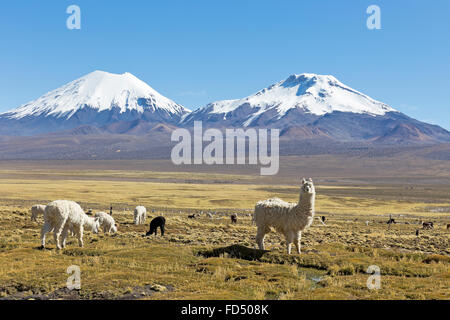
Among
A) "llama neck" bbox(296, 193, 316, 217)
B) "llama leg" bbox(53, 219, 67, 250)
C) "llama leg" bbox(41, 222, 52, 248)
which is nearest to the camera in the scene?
"llama neck" bbox(296, 193, 316, 217)

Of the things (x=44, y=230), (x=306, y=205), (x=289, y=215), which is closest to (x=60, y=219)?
(x=44, y=230)

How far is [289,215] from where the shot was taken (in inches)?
634

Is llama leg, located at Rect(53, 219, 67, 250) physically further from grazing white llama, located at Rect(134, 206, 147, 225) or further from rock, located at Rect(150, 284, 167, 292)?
grazing white llama, located at Rect(134, 206, 147, 225)

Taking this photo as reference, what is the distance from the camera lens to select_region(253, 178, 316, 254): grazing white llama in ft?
51.3

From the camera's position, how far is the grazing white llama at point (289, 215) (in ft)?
51.3

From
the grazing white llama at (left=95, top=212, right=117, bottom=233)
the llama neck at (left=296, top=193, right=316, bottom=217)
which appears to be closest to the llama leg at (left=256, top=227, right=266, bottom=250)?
the llama neck at (left=296, top=193, right=316, bottom=217)

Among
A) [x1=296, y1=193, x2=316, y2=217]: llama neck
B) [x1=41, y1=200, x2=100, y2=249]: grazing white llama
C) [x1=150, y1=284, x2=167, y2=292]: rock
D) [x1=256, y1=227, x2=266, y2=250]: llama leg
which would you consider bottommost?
[x1=150, y1=284, x2=167, y2=292]: rock

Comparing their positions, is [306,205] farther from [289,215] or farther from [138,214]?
[138,214]

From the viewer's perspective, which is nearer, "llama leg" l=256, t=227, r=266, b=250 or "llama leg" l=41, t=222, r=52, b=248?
"llama leg" l=41, t=222, r=52, b=248

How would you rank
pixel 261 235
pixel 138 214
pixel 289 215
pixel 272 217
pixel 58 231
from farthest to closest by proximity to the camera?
pixel 138 214
pixel 261 235
pixel 272 217
pixel 58 231
pixel 289 215

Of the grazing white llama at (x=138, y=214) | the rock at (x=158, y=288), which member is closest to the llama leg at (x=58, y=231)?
the rock at (x=158, y=288)

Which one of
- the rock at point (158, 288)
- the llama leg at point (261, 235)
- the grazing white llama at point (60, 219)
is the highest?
the grazing white llama at point (60, 219)

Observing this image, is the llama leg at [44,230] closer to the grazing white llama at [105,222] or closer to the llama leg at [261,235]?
the grazing white llama at [105,222]
